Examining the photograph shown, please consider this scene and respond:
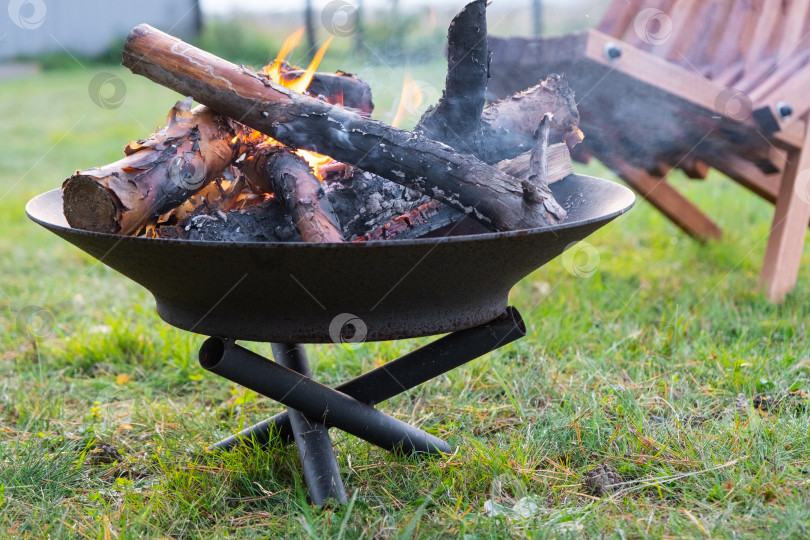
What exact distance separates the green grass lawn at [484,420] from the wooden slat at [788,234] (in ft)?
0.29

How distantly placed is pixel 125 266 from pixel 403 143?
22.7 inches

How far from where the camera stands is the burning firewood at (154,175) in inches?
53.5

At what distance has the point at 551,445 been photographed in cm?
182

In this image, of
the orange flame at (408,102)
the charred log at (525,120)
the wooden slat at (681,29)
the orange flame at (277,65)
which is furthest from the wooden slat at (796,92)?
the orange flame at (277,65)

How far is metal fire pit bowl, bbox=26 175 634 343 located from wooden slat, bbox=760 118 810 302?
5.01ft

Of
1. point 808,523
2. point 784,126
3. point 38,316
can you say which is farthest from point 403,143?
point 38,316

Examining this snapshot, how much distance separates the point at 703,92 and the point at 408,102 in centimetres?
113

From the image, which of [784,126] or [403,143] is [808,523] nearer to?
[403,143]

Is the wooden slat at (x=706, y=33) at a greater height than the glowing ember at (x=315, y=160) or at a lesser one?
greater

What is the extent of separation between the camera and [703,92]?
8.09 feet

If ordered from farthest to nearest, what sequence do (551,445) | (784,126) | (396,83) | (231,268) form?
(784,126)
(396,83)
(551,445)
(231,268)

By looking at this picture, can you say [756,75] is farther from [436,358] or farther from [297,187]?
[297,187]

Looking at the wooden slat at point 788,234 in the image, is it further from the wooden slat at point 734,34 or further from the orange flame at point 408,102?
the orange flame at point 408,102

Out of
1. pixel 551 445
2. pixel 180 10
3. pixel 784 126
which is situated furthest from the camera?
pixel 180 10
